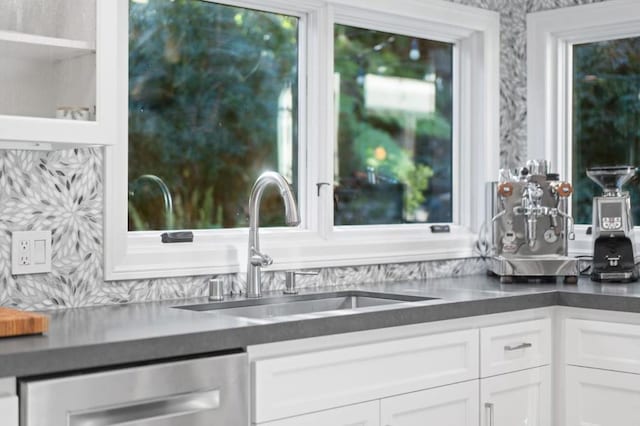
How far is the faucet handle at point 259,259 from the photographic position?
2.81 meters

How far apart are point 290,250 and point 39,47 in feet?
3.86

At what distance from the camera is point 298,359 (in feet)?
7.55

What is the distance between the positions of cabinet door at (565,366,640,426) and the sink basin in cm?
62

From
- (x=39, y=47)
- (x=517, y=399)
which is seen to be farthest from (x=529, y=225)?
(x=39, y=47)

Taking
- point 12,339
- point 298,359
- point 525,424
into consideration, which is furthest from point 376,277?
point 12,339

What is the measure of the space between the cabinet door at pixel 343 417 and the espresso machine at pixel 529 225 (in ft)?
3.42

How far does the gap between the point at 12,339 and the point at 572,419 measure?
1.88 m

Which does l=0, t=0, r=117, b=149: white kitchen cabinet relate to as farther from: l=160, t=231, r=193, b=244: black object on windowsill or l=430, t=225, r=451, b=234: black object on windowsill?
l=430, t=225, r=451, b=234: black object on windowsill

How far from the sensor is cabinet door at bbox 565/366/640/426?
2.88 meters

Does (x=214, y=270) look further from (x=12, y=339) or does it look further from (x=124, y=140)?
(x=12, y=339)

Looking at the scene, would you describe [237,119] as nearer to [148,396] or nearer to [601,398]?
[148,396]

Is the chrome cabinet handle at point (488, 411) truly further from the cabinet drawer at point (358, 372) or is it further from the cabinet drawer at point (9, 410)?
the cabinet drawer at point (9, 410)

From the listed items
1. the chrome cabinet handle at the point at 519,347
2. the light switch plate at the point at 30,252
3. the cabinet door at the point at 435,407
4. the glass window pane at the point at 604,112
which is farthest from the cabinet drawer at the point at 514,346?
the light switch plate at the point at 30,252

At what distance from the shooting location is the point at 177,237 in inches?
112
